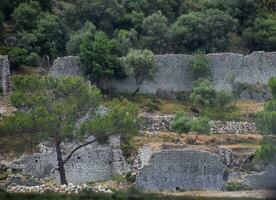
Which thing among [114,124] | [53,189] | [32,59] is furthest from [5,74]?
[53,189]

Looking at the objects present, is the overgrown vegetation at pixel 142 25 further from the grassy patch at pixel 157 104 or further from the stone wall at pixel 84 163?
the stone wall at pixel 84 163

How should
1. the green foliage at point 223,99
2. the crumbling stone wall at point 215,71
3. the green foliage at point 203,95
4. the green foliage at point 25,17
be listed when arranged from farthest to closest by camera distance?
the green foliage at point 25,17 < the crumbling stone wall at point 215,71 < the green foliage at point 203,95 < the green foliage at point 223,99

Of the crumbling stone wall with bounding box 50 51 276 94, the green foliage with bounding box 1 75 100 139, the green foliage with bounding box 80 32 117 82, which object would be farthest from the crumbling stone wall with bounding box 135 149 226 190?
the crumbling stone wall with bounding box 50 51 276 94

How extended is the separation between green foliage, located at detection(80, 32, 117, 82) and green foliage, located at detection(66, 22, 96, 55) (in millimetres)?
1336

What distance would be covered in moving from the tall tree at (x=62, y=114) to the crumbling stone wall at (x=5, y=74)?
32.6ft

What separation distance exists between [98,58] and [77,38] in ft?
10.5

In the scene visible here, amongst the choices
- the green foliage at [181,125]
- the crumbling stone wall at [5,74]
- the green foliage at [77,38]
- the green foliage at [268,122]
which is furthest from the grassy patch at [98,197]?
the green foliage at [77,38]

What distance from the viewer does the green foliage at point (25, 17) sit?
6806 cm

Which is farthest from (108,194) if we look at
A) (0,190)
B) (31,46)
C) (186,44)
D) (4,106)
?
(186,44)

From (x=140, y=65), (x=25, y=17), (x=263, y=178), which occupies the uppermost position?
(x=25, y=17)

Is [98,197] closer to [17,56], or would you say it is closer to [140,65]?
[140,65]

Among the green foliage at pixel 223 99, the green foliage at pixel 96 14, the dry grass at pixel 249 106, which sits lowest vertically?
the dry grass at pixel 249 106

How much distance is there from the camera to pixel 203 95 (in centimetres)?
6322

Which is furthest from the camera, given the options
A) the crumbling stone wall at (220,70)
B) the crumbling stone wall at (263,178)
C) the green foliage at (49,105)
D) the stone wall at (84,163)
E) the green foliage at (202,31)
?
the green foliage at (202,31)
